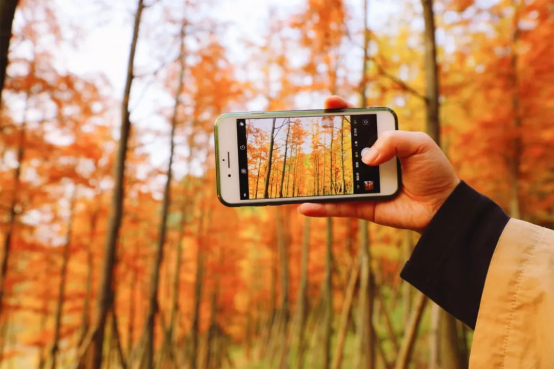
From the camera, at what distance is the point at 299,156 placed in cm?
195

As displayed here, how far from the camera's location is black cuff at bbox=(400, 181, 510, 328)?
4.20ft

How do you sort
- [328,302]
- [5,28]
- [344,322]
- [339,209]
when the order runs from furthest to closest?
[328,302] < [344,322] < [5,28] < [339,209]

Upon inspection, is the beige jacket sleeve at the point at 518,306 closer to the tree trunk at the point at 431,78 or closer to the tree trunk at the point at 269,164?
the tree trunk at the point at 269,164

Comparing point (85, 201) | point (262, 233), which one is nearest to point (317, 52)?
point (85, 201)

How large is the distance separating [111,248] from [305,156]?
421 centimetres

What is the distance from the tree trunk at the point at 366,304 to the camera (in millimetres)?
6402

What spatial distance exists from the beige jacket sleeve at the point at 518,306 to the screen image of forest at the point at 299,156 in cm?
78

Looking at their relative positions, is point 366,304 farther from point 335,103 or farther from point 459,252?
point 459,252

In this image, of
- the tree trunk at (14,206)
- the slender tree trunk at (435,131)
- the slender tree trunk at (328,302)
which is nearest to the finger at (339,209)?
the slender tree trunk at (435,131)

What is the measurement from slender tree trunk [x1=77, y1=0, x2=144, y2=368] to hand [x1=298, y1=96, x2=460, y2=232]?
4.23 meters

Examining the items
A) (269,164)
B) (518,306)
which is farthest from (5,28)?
(518,306)

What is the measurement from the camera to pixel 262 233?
16.8 metres

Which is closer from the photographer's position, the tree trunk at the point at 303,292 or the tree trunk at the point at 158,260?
the tree trunk at the point at 158,260

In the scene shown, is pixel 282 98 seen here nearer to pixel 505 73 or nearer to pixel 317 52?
pixel 317 52
